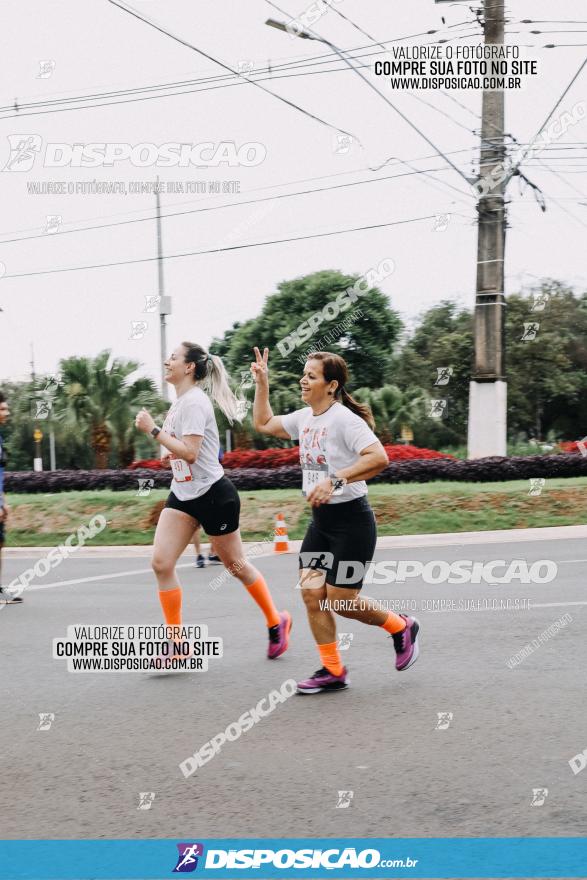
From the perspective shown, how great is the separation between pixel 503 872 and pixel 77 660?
12.9 ft

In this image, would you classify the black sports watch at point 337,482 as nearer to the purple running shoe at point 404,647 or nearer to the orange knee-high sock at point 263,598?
the purple running shoe at point 404,647

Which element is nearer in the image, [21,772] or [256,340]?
[21,772]

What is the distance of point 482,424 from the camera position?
19.1m

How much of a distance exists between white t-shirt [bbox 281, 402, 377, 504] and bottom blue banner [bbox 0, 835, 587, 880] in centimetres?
232

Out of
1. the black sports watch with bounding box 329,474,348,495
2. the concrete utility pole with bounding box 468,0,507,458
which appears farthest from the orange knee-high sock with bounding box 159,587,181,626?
the concrete utility pole with bounding box 468,0,507,458

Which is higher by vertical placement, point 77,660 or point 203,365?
point 203,365

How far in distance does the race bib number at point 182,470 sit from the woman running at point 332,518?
76 centimetres

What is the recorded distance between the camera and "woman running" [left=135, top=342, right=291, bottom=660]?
6.36 m

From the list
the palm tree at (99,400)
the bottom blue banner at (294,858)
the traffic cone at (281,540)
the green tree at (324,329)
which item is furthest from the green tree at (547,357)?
the bottom blue banner at (294,858)

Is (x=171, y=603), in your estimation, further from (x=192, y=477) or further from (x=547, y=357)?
(x=547, y=357)

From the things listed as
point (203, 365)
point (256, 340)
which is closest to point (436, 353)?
point (256, 340)

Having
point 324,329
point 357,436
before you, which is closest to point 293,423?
point 357,436

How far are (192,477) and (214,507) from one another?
0.71ft

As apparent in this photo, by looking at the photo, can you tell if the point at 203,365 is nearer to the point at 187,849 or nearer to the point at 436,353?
the point at 187,849
